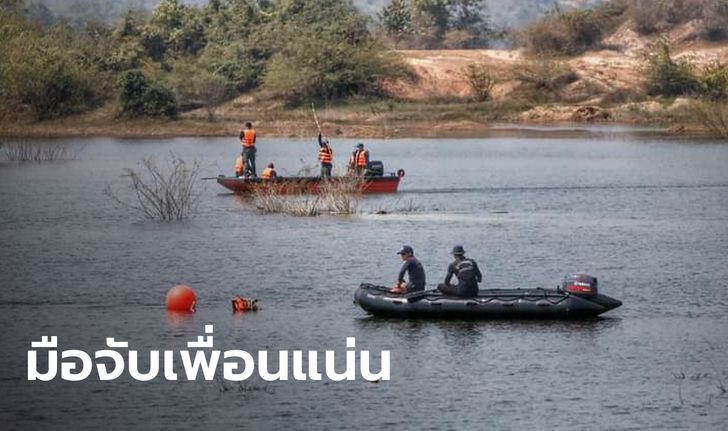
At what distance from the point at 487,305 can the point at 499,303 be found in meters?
0.26

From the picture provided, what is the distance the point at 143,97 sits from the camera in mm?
98938

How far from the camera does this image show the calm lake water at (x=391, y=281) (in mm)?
26953

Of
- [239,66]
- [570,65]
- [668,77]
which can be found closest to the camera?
[668,77]

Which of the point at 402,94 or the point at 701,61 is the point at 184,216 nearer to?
the point at 402,94

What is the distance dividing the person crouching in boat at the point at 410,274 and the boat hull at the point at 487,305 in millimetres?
353

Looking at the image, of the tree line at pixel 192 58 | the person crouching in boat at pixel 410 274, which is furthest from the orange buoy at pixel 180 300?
the tree line at pixel 192 58

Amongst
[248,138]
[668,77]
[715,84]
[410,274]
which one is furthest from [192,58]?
[410,274]

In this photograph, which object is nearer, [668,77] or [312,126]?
[312,126]

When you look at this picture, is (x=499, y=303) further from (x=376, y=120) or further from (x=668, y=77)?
(x=668, y=77)

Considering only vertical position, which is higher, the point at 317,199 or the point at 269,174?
the point at 269,174

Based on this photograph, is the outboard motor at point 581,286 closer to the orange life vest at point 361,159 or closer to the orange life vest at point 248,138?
the orange life vest at point 361,159

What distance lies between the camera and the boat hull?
32906mm

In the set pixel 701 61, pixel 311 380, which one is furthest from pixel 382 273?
pixel 701 61

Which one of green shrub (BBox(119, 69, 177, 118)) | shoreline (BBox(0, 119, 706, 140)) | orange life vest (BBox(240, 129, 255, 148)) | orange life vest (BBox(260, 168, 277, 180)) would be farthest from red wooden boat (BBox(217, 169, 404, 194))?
green shrub (BBox(119, 69, 177, 118))
